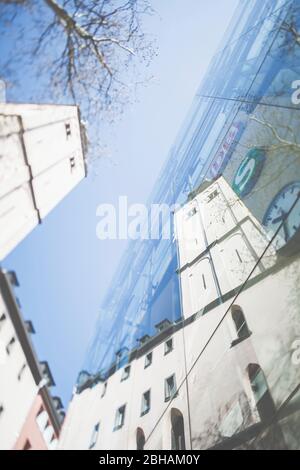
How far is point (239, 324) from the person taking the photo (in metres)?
8.16

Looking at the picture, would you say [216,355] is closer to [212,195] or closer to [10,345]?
[212,195]

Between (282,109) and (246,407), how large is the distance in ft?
Answer: 27.0

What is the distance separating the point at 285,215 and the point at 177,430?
23.3 ft

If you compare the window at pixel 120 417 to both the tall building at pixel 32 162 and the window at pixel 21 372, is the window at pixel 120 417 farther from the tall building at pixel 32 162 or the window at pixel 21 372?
the tall building at pixel 32 162

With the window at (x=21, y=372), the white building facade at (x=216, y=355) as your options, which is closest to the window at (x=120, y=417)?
the white building facade at (x=216, y=355)

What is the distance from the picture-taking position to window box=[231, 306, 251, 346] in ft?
24.4

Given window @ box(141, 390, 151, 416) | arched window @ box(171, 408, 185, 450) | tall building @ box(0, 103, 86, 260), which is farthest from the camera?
tall building @ box(0, 103, 86, 260)

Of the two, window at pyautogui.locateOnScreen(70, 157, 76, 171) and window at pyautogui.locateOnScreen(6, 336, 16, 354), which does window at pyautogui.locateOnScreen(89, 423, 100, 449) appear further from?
window at pyautogui.locateOnScreen(70, 157, 76, 171)

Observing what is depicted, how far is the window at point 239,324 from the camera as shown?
7.45 metres

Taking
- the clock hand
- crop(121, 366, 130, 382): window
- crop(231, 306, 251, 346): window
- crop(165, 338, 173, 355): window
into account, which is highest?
the clock hand

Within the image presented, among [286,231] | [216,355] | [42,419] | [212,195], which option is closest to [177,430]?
[216,355]

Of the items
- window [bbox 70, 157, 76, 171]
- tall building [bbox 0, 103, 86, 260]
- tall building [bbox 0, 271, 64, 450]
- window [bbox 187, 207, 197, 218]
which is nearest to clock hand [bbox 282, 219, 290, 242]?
window [bbox 187, 207, 197, 218]

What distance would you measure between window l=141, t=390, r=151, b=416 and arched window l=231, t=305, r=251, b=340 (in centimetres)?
553

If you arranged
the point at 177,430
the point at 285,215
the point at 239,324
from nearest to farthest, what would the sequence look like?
the point at 285,215
the point at 239,324
the point at 177,430
